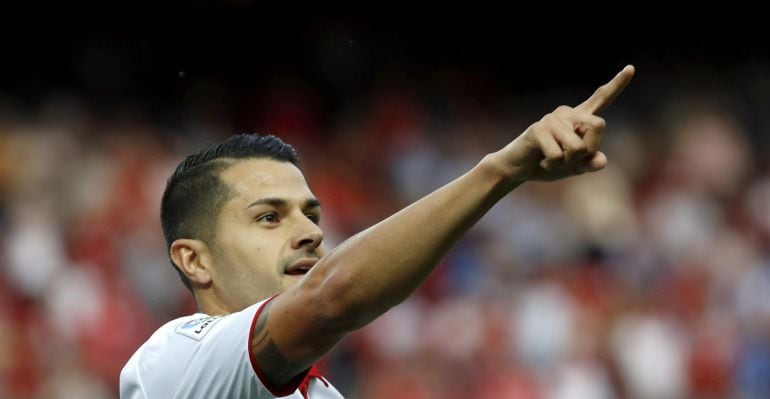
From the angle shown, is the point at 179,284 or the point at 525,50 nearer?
the point at 179,284

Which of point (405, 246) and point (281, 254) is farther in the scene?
point (281, 254)

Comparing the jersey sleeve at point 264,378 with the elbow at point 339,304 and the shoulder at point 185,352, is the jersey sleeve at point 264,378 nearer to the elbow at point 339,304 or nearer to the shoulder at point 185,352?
the shoulder at point 185,352

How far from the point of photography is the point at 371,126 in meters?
11.9

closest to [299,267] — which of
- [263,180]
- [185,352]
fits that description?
[263,180]

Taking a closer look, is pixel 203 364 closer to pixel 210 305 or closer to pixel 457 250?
pixel 210 305

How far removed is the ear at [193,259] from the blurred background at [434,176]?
16.4 feet

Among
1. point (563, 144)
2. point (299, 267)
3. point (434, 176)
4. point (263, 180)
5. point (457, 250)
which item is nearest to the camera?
point (563, 144)

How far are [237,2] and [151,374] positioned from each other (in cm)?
991

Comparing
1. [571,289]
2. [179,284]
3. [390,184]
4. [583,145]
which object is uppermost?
[390,184]

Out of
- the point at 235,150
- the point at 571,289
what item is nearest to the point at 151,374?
the point at 235,150

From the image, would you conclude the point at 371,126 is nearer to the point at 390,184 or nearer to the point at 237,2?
the point at 390,184

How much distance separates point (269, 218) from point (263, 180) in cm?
12

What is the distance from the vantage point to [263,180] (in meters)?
3.77

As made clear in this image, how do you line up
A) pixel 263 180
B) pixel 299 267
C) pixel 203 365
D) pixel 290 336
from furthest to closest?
pixel 263 180 → pixel 299 267 → pixel 203 365 → pixel 290 336
